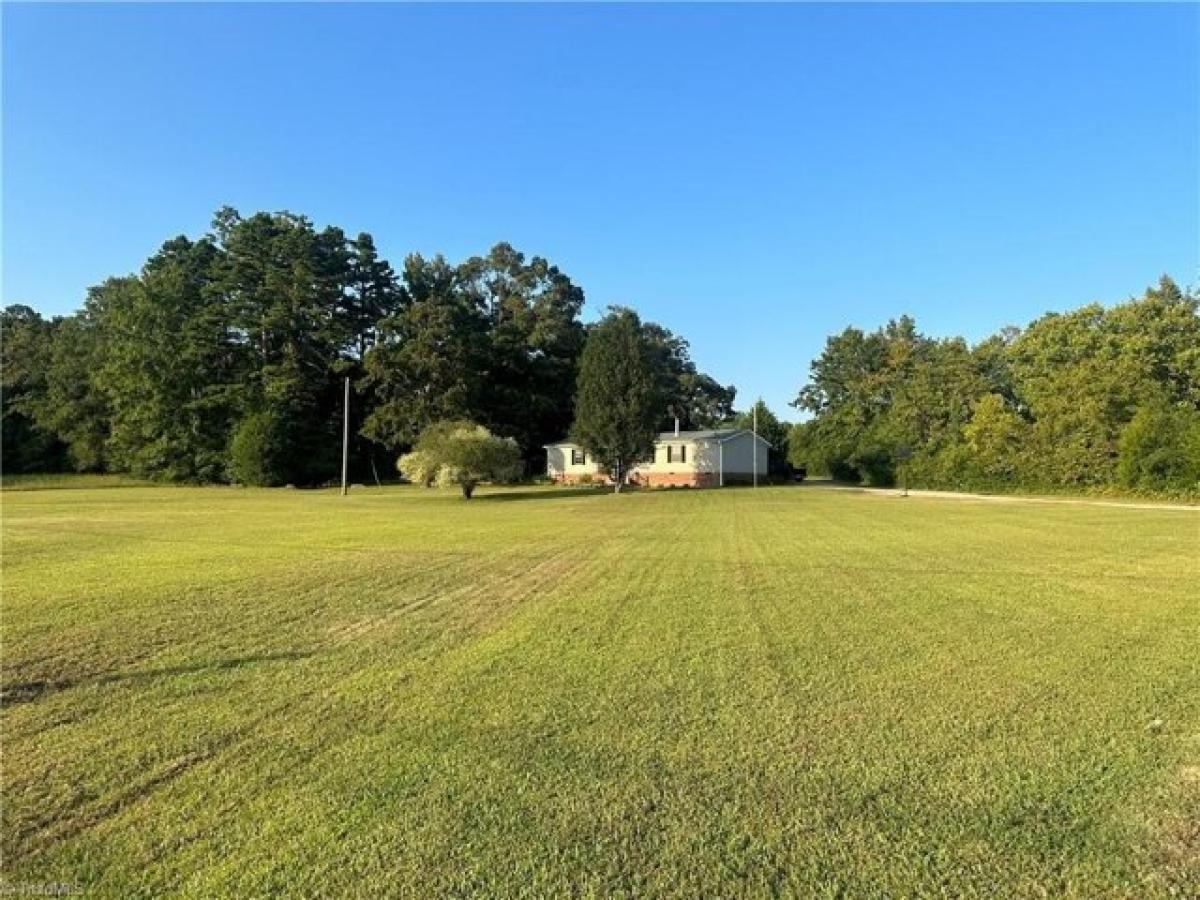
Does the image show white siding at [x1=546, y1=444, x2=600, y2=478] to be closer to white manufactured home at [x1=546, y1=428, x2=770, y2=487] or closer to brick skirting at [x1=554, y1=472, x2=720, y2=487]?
white manufactured home at [x1=546, y1=428, x2=770, y2=487]

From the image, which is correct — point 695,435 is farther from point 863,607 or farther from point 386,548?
point 863,607

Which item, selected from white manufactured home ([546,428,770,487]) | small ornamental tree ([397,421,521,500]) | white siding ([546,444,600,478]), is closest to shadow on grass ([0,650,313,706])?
small ornamental tree ([397,421,521,500])

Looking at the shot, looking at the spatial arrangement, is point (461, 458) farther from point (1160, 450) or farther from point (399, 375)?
point (1160, 450)

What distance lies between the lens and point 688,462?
2121 inches

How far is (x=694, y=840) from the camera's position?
10.8 ft

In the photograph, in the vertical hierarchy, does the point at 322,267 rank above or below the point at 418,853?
above

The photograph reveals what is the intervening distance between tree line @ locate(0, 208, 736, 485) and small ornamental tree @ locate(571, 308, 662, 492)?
185 centimetres

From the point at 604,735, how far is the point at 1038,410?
4203 centimetres

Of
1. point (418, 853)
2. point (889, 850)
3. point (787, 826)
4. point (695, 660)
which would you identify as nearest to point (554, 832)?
point (418, 853)

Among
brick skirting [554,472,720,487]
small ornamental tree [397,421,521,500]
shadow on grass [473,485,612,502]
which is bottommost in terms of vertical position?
shadow on grass [473,485,612,502]

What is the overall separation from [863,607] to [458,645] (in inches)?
169

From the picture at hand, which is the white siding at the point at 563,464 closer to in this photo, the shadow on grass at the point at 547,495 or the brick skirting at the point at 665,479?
the brick skirting at the point at 665,479

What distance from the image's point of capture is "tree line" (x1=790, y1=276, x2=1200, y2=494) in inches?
1359

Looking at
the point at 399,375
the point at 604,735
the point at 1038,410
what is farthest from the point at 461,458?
the point at 604,735
